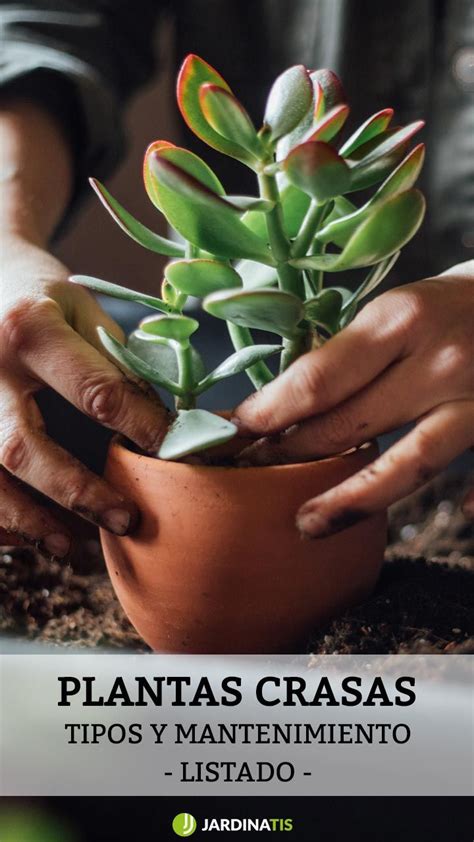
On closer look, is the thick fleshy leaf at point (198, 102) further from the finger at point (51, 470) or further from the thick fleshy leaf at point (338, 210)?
the finger at point (51, 470)

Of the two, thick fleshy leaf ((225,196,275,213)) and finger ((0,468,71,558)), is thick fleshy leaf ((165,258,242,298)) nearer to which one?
thick fleshy leaf ((225,196,275,213))

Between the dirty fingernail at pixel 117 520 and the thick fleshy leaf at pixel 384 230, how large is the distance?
0.17m

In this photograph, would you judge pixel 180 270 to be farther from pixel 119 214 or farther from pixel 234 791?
pixel 234 791

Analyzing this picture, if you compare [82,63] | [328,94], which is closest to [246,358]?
[328,94]

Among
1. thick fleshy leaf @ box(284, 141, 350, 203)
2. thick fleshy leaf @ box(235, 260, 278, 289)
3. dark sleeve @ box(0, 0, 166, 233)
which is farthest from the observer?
dark sleeve @ box(0, 0, 166, 233)

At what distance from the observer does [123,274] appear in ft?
5.96

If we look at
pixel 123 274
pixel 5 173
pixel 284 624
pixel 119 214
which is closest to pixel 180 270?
pixel 119 214

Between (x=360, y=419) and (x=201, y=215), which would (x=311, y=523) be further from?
(x=201, y=215)

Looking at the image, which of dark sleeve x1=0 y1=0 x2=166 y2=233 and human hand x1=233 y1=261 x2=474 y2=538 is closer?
human hand x1=233 y1=261 x2=474 y2=538

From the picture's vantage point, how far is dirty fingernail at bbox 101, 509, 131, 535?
46cm
